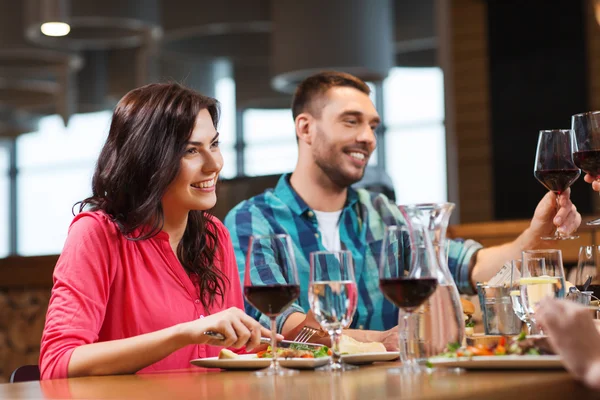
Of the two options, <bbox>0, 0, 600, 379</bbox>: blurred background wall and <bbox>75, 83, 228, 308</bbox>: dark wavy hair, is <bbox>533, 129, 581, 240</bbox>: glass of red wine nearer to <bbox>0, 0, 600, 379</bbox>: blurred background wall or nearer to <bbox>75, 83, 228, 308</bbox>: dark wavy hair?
<bbox>75, 83, 228, 308</bbox>: dark wavy hair

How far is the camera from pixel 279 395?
1.05 meters

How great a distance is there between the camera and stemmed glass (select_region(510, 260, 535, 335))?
67.5 inches

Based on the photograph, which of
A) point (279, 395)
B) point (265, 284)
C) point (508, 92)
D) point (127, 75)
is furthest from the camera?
point (127, 75)

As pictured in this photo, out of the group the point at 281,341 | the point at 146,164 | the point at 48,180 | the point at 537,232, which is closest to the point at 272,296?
the point at 281,341

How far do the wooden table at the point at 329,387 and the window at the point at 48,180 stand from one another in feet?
42.2

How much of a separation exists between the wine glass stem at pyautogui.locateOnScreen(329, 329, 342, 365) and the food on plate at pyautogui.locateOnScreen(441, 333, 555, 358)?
168 mm

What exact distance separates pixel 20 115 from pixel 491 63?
30.1ft

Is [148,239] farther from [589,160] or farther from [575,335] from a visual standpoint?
[575,335]

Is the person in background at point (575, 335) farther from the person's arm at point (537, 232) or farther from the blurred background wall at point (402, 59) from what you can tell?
the blurred background wall at point (402, 59)

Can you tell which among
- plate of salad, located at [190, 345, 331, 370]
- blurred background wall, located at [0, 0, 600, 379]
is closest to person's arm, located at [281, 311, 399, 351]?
plate of salad, located at [190, 345, 331, 370]

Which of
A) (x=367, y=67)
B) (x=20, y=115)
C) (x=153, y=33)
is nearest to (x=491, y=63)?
(x=367, y=67)

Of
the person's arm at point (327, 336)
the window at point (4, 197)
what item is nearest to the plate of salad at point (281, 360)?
the person's arm at point (327, 336)

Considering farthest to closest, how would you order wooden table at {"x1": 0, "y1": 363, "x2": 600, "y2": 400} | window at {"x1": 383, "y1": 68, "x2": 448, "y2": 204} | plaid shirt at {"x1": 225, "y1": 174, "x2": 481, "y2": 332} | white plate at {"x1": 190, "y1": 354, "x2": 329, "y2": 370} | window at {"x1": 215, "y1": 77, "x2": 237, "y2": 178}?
window at {"x1": 215, "y1": 77, "x2": 237, "y2": 178} < window at {"x1": 383, "y1": 68, "x2": 448, "y2": 204} < plaid shirt at {"x1": 225, "y1": 174, "x2": 481, "y2": 332} < white plate at {"x1": 190, "y1": 354, "x2": 329, "y2": 370} < wooden table at {"x1": 0, "y1": 363, "x2": 600, "y2": 400}

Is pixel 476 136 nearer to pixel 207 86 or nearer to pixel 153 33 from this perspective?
pixel 153 33
